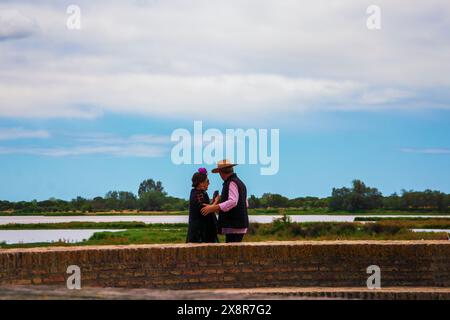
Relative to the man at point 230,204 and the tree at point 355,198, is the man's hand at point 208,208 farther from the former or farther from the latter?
the tree at point 355,198

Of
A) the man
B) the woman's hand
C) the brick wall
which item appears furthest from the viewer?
the woman's hand

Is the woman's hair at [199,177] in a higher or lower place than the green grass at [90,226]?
higher

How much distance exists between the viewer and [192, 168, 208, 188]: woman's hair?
1290 cm

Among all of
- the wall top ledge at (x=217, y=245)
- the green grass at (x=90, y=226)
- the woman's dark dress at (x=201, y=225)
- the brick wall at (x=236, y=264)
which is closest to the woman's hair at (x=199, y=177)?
the woman's dark dress at (x=201, y=225)

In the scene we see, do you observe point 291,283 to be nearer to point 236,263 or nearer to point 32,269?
point 236,263

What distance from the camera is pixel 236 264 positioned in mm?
12617

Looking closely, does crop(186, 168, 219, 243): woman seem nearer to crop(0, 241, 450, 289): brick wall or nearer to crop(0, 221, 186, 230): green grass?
crop(0, 241, 450, 289): brick wall

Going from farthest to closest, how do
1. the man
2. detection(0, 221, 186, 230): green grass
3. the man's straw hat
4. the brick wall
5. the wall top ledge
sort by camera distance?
detection(0, 221, 186, 230): green grass
the man's straw hat
the man
the wall top ledge
the brick wall

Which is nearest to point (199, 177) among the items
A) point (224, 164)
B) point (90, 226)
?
point (224, 164)

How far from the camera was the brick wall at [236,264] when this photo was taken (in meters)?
11.8

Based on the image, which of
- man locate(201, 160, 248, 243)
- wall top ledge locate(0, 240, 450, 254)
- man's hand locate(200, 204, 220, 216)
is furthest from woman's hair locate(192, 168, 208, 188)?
wall top ledge locate(0, 240, 450, 254)

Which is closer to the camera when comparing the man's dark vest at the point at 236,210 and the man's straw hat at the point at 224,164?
the man's dark vest at the point at 236,210

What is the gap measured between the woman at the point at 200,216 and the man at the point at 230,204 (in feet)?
0.43
